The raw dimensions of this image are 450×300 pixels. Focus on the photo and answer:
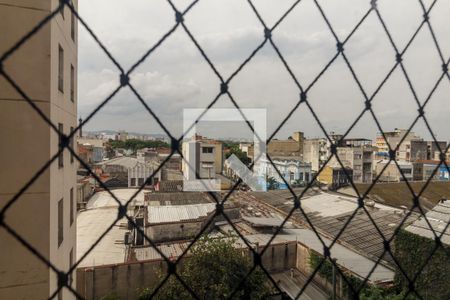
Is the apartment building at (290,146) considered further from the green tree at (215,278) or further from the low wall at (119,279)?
the green tree at (215,278)

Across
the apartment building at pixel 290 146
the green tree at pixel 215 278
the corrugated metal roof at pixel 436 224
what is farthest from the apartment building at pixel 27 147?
Result: the apartment building at pixel 290 146

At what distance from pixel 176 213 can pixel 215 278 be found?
3.87 metres

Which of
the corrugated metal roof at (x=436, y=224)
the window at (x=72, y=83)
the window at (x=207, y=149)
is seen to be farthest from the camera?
the window at (x=207, y=149)

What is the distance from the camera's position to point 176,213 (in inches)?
313

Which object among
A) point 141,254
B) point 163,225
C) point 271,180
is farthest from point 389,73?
point 271,180

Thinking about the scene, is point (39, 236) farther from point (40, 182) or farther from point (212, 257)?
point (212, 257)

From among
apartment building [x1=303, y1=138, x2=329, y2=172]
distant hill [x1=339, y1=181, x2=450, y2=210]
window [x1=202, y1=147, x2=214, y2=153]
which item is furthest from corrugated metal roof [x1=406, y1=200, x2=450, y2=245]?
apartment building [x1=303, y1=138, x2=329, y2=172]

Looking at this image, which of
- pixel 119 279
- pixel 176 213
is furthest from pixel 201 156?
pixel 119 279

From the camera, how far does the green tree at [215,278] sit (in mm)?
4090

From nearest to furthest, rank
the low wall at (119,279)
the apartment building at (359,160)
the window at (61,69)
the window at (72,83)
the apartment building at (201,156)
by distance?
the window at (61,69)
the window at (72,83)
the low wall at (119,279)
the apartment building at (201,156)
the apartment building at (359,160)

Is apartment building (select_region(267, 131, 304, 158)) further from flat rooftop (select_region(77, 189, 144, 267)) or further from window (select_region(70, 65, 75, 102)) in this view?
window (select_region(70, 65, 75, 102))

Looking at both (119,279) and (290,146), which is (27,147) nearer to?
(119,279)

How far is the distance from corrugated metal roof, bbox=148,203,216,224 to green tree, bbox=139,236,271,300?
2932mm

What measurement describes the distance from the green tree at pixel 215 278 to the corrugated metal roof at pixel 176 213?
2.93 m
